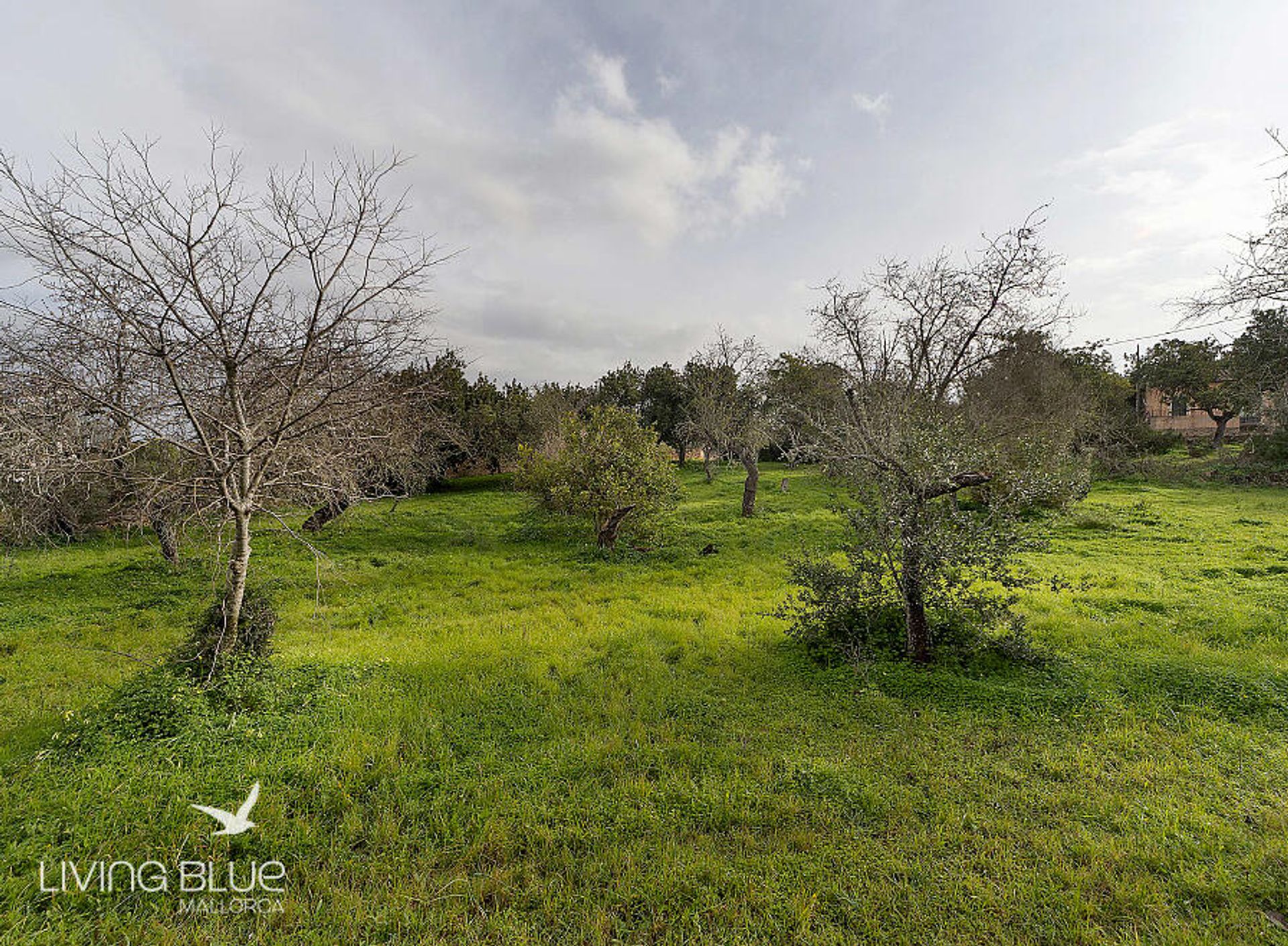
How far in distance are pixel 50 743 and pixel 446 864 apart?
389 centimetres

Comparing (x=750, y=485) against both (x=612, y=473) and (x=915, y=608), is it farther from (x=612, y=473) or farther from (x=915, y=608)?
(x=915, y=608)

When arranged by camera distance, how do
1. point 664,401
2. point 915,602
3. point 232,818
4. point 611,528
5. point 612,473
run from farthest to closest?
point 664,401, point 611,528, point 612,473, point 915,602, point 232,818

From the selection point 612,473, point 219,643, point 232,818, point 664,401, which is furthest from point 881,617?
point 664,401

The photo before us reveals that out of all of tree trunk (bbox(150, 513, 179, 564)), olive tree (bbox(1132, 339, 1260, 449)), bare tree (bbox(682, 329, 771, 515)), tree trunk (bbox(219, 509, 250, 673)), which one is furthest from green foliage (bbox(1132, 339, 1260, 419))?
tree trunk (bbox(150, 513, 179, 564))

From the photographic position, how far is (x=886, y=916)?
9.30 feet

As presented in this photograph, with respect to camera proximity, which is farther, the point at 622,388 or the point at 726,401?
the point at 622,388

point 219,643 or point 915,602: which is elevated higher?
point 219,643

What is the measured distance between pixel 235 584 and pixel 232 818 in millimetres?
2375

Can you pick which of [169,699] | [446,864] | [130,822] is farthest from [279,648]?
[446,864]

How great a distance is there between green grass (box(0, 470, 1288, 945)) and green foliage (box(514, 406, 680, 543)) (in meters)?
5.32

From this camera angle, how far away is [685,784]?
157 inches

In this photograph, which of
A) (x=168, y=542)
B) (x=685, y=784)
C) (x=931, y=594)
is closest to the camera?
(x=685, y=784)

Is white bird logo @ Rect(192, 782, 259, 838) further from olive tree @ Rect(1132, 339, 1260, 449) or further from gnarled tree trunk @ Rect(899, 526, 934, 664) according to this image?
olive tree @ Rect(1132, 339, 1260, 449)

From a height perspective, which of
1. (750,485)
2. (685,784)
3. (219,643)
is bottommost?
(685,784)
